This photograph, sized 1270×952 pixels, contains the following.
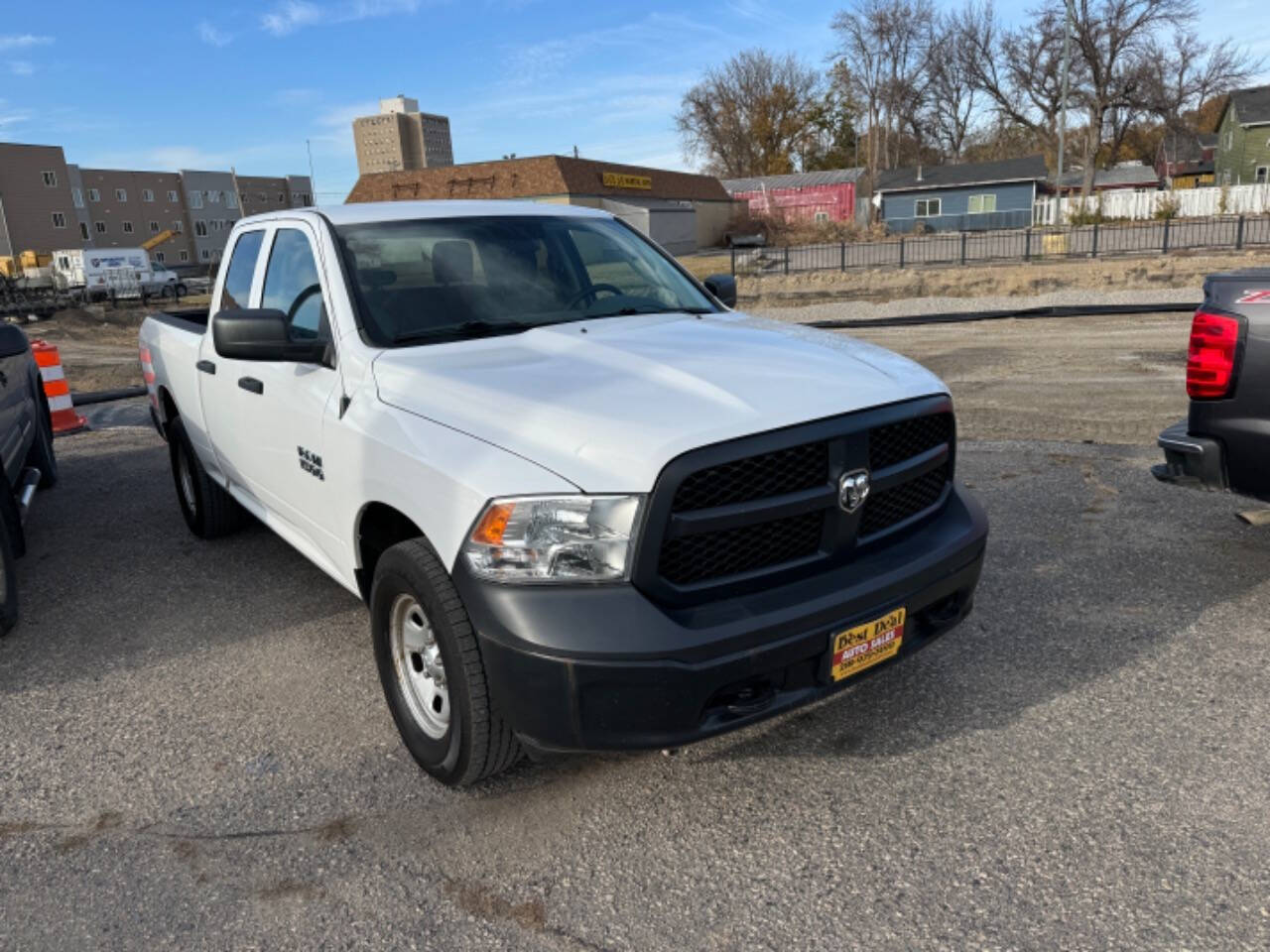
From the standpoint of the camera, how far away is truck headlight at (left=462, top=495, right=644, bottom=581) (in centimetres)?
255

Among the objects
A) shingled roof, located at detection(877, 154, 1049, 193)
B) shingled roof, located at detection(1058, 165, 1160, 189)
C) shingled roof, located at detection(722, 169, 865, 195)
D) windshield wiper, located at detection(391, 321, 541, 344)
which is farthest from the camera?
shingled roof, located at detection(1058, 165, 1160, 189)

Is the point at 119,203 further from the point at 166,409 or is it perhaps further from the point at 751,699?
the point at 751,699

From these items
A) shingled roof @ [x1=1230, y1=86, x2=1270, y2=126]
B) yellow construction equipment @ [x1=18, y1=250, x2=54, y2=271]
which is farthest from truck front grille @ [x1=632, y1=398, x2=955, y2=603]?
shingled roof @ [x1=1230, y1=86, x2=1270, y2=126]

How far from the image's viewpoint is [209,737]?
3.60 metres

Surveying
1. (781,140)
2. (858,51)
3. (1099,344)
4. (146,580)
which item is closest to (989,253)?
(1099,344)

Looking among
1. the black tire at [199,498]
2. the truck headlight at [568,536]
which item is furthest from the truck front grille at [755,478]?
the black tire at [199,498]

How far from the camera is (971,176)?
57312mm

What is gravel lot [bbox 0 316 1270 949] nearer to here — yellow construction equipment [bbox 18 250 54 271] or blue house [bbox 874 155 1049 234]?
blue house [bbox 874 155 1049 234]

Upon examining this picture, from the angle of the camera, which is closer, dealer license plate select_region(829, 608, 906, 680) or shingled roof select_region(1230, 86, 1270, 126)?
dealer license plate select_region(829, 608, 906, 680)

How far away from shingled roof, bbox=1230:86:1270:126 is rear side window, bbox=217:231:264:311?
66.4 meters

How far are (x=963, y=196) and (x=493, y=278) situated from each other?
59.5m

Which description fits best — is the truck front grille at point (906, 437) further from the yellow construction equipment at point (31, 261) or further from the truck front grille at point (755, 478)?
the yellow construction equipment at point (31, 261)

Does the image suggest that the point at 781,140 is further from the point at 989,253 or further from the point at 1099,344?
the point at 1099,344

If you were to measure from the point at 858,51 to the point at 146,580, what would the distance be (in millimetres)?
78325
